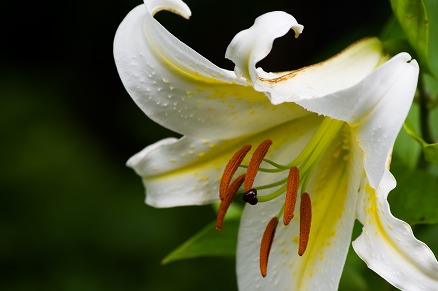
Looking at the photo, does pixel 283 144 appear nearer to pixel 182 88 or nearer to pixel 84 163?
pixel 182 88

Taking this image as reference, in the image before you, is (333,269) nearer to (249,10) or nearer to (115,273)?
(115,273)

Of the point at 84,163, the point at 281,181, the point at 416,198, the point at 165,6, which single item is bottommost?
the point at 84,163

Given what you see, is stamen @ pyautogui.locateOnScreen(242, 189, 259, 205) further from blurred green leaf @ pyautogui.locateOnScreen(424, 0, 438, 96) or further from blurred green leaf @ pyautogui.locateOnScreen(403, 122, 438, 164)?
blurred green leaf @ pyautogui.locateOnScreen(424, 0, 438, 96)

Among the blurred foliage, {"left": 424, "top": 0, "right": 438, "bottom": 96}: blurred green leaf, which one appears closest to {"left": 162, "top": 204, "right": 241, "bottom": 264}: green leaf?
{"left": 424, "top": 0, "right": 438, "bottom": 96}: blurred green leaf

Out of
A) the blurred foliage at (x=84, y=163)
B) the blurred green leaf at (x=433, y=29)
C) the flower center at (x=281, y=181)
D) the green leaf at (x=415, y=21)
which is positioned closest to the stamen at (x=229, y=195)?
the flower center at (x=281, y=181)

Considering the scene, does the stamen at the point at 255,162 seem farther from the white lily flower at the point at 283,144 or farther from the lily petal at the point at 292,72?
the lily petal at the point at 292,72

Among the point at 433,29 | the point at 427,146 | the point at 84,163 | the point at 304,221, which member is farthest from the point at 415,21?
the point at 84,163

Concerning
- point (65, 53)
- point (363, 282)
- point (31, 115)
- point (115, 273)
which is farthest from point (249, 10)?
point (363, 282)
